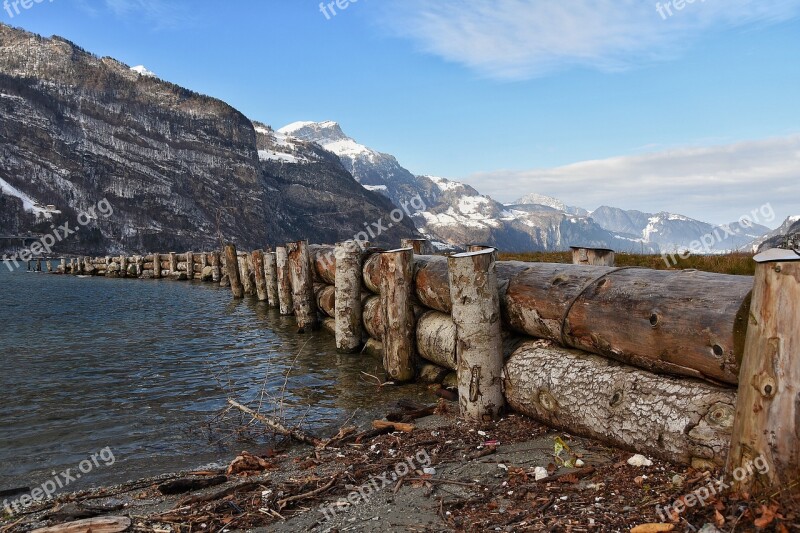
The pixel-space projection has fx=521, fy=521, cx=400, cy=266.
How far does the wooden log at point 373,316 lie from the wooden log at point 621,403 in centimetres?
481

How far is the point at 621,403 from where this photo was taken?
480 centimetres

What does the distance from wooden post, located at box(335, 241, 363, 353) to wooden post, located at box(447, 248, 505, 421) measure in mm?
5307

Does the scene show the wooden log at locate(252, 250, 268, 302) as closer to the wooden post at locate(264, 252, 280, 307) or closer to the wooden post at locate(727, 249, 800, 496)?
the wooden post at locate(264, 252, 280, 307)

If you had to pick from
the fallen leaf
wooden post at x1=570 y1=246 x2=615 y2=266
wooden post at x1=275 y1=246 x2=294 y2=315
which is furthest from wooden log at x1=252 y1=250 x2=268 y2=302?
the fallen leaf

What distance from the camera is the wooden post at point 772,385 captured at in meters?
3.18

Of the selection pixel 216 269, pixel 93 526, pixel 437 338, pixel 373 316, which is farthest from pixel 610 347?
pixel 216 269

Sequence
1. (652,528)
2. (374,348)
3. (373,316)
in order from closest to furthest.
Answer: (652,528), (373,316), (374,348)

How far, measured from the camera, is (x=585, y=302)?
17.9ft

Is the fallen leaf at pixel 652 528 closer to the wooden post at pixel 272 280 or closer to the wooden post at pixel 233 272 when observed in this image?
the wooden post at pixel 272 280

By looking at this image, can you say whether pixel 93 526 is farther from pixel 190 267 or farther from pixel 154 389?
pixel 190 267

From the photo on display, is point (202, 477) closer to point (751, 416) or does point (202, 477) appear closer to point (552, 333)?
point (552, 333)

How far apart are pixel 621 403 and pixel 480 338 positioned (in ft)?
6.27

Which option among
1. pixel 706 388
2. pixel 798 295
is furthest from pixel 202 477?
pixel 798 295

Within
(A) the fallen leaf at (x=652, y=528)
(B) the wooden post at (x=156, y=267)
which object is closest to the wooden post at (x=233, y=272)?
(B) the wooden post at (x=156, y=267)
